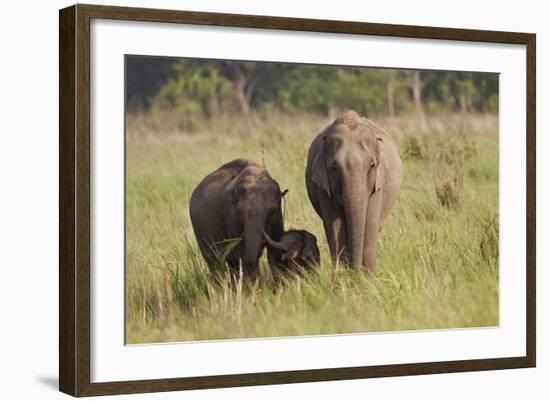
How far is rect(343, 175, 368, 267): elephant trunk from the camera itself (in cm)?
927

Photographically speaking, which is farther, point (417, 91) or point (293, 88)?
point (417, 91)

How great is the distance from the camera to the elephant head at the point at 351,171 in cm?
931

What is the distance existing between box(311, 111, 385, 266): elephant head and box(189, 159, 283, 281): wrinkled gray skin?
376mm

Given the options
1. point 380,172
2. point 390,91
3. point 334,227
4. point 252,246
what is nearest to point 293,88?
point 390,91

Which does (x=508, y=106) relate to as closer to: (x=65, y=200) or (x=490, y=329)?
(x=490, y=329)

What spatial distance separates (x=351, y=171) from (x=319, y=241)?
482 mm

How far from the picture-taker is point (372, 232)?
9.40 m

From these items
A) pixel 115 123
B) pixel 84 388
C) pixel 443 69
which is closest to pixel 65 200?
pixel 115 123

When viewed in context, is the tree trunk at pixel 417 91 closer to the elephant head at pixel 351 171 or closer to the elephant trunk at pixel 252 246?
the elephant head at pixel 351 171

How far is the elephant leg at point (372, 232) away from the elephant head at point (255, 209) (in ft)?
1.89

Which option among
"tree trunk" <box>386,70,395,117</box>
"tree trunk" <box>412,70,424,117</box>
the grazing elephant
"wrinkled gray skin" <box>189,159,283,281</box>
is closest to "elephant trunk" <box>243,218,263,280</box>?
"wrinkled gray skin" <box>189,159,283,281</box>

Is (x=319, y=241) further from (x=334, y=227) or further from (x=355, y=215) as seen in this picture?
(x=355, y=215)

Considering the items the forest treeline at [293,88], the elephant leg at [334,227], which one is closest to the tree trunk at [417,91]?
the forest treeline at [293,88]

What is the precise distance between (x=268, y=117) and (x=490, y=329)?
1.98 m
